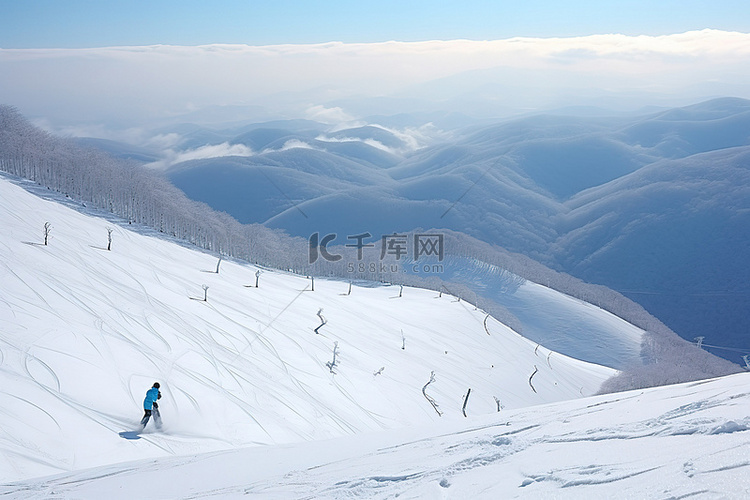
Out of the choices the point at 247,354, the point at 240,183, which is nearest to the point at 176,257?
the point at 247,354

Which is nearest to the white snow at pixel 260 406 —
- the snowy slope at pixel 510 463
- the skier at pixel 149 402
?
the snowy slope at pixel 510 463

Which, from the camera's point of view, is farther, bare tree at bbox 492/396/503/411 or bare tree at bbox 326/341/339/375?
bare tree at bbox 492/396/503/411

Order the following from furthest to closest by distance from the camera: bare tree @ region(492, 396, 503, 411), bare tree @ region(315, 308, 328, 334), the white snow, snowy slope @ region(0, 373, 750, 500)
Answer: bare tree @ region(492, 396, 503, 411) → bare tree @ region(315, 308, 328, 334) → the white snow → snowy slope @ region(0, 373, 750, 500)

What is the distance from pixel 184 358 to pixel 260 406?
10.8ft

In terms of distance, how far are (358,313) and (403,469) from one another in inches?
977

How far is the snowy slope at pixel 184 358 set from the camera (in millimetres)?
11070

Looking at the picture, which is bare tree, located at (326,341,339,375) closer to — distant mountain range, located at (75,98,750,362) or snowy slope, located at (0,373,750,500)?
snowy slope, located at (0,373,750,500)

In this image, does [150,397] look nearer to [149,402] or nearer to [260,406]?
[149,402]

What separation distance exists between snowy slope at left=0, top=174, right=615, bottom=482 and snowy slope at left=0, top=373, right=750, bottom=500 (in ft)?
7.85

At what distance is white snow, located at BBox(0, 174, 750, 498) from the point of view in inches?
246

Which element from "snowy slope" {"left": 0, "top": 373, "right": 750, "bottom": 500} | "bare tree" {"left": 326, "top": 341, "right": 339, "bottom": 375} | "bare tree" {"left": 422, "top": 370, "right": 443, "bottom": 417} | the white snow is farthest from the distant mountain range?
"snowy slope" {"left": 0, "top": 373, "right": 750, "bottom": 500}

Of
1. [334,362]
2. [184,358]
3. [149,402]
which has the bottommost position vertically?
[334,362]

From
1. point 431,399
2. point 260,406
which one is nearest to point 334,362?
point 431,399

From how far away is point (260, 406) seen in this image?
15.0m
